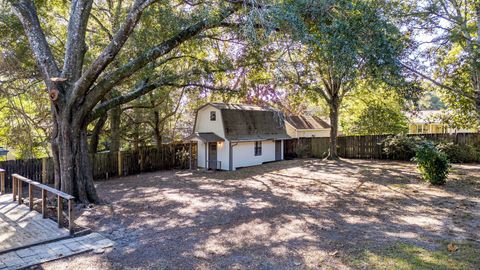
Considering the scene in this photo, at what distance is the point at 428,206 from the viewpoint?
27.2 ft

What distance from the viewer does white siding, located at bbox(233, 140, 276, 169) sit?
17.6 metres

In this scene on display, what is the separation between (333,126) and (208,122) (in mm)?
8452

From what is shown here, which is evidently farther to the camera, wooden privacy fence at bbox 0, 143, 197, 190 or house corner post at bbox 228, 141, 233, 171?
house corner post at bbox 228, 141, 233, 171

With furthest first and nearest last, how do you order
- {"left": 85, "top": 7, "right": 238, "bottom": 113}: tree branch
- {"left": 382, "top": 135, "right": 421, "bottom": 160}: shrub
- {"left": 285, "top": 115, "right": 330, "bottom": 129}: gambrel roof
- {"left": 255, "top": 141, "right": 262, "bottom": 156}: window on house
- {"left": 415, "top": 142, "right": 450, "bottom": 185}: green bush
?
{"left": 285, "top": 115, "right": 330, "bottom": 129}: gambrel roof, {"left": 255, "top": 141, "right": 262, "bottom": 156}: window on house, {"left": 382, "top": 135, "right": 421, "bottom": 160}: shrub, {"left": 415, "top": 142, "right": 450, "bottom": 185}: green bush, {"left": 85, "top": 7, "right": 238, "bottom": 113}: tree branch

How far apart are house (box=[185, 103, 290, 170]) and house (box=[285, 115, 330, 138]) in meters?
7.26

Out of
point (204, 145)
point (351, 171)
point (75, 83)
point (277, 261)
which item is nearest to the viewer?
point (277, 261)

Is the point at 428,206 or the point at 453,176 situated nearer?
the point at 428,206

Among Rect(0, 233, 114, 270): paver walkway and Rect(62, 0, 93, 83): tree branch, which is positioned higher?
Rect(62, 0, 93, 83): tree branch

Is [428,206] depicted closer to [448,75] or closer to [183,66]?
[448,75]

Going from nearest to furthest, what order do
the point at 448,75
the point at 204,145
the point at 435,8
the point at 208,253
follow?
the point at 208,253, the point at 435,8, the point at 448,75, the point at 204,145

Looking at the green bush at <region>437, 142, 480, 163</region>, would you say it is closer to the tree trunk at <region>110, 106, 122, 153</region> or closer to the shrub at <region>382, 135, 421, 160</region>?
the shrub at <region>382, 135, 421, 160</region>

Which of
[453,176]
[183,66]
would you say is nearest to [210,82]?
[183,66]

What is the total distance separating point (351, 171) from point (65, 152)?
41.6ft

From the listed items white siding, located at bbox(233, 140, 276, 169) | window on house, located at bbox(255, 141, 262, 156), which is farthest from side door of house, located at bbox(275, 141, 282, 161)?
window on house, located at bbox(255, 141, 262, 156)
